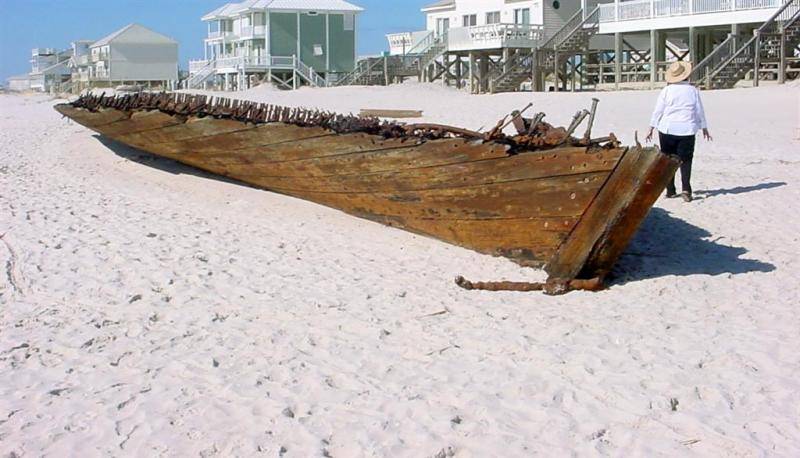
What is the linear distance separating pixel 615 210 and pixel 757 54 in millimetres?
20905

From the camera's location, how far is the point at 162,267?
7.77 m

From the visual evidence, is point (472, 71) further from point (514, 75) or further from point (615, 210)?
point (615, 210)

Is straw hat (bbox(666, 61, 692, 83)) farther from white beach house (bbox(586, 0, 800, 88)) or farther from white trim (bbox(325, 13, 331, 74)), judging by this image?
white trim (bbox(325, 13, 331, 74))

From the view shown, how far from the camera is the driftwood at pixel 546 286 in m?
7.17

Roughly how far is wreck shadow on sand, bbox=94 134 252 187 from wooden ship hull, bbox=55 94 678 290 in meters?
0.57

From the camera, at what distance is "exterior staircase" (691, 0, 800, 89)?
25.6 metres

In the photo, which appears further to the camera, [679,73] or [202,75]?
[202,75]

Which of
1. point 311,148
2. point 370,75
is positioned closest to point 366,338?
point 311,148

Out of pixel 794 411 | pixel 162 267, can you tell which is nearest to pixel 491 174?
pixel 162 267

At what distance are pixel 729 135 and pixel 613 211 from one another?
10834 mm

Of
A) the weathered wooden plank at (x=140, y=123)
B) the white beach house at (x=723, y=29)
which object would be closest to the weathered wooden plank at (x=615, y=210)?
the weathered wooden plank at (x=140, y=123)

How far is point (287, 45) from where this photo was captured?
160ft

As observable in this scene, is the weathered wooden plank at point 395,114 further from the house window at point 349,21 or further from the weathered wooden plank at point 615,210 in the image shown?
the house window at point 349,21

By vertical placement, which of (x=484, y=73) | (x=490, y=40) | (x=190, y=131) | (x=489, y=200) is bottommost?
(x=489, y=200)
